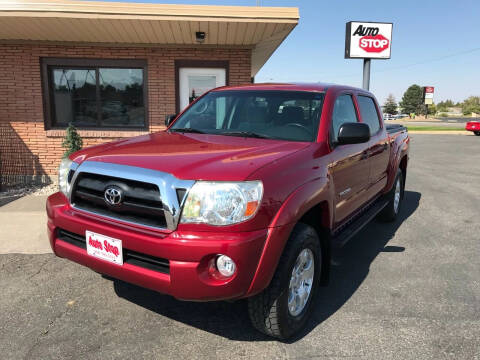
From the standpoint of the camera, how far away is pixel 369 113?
15.2 ft

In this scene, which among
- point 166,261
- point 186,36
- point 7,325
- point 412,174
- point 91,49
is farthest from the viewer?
point 412,174

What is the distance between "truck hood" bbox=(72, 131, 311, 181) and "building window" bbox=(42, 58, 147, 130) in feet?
19.5

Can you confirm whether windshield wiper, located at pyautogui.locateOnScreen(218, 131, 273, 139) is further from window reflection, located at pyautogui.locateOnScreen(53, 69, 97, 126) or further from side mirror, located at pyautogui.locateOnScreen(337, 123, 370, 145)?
window reflection, located at pyautogui.locateOnScreen(53, 69, 97, 126)

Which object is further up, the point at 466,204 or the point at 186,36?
the point at 186,36

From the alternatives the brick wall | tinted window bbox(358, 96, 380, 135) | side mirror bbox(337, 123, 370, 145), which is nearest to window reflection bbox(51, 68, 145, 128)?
the brick wall

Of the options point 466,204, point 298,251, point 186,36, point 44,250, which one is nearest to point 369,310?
point 298,251

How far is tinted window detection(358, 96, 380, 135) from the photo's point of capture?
4346 millimetres

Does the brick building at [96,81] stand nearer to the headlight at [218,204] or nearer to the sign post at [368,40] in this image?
the headlight at [218,204]

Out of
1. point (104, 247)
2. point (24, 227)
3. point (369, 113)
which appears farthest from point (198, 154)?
point (24, 227)

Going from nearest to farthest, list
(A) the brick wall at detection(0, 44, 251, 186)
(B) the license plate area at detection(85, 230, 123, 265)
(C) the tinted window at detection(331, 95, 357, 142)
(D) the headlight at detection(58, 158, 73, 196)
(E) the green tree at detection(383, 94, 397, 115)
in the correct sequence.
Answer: (B) the license plate area at detection(85, 230, 123, 265) → (D) the headlight at detection(58, 158, 73, 196) → (C) the tinted window at detection(331, 95, 357, 142) → (A) the brick wall at detection(0, 44, 251, 186) → (E) the green tree at detection(383, 94, 397, 115)

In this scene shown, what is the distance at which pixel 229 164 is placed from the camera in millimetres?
2361

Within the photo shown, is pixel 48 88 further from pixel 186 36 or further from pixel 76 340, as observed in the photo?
pixel 76 340

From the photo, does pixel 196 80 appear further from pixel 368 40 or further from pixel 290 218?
pixel 368 40

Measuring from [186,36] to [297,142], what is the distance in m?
5.59
